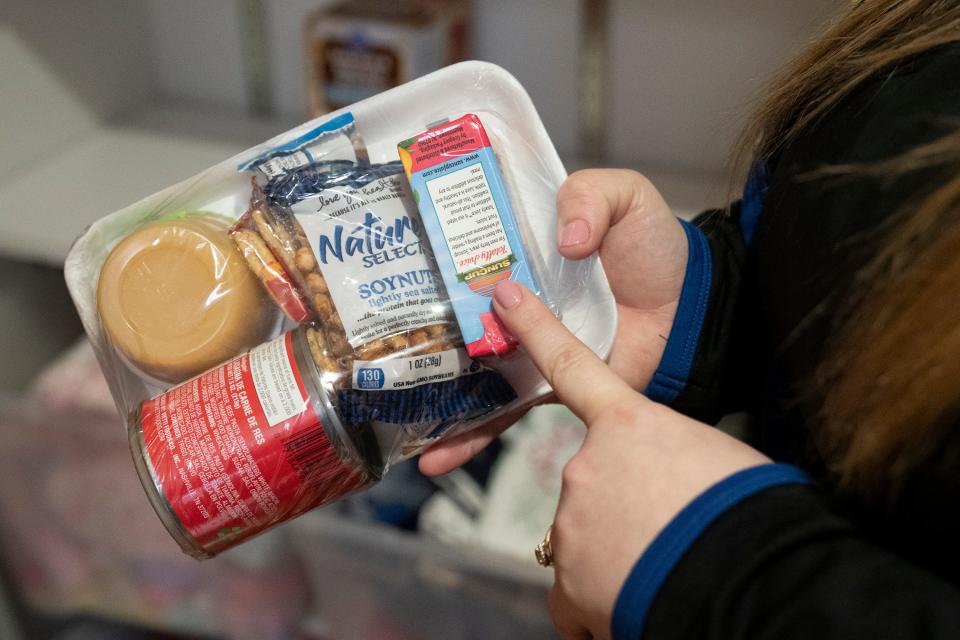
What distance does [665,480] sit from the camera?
41cm

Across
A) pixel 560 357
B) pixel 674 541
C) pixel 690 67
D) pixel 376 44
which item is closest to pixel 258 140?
pixel 376 44

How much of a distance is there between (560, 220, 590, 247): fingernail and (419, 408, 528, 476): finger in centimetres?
15

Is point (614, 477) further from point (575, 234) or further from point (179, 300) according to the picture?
point (179, 300)

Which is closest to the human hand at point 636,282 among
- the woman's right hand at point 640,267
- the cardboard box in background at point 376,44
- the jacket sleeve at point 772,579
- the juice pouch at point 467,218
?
the woman's right hand at point 640,267

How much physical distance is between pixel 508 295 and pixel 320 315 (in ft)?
0.38

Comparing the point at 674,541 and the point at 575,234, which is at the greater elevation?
the point at 575,234

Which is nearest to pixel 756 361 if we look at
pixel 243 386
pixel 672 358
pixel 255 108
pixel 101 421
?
pixel 672 358

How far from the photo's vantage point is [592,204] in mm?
544

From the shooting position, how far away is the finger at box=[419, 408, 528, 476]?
0.62 m

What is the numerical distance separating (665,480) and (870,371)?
0.11 m

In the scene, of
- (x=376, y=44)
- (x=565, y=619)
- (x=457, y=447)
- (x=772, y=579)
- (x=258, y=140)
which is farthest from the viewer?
(x=258, y=140)

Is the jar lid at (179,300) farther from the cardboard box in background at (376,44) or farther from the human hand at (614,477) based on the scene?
the cardboard box in background at (376,44)

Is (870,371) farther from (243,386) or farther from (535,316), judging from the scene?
(243,386)

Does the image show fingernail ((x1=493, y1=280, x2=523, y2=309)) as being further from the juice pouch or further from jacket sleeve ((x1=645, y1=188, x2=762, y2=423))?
jacket sleeve ((x1=645, y1=188, x2=762, y2=423))
